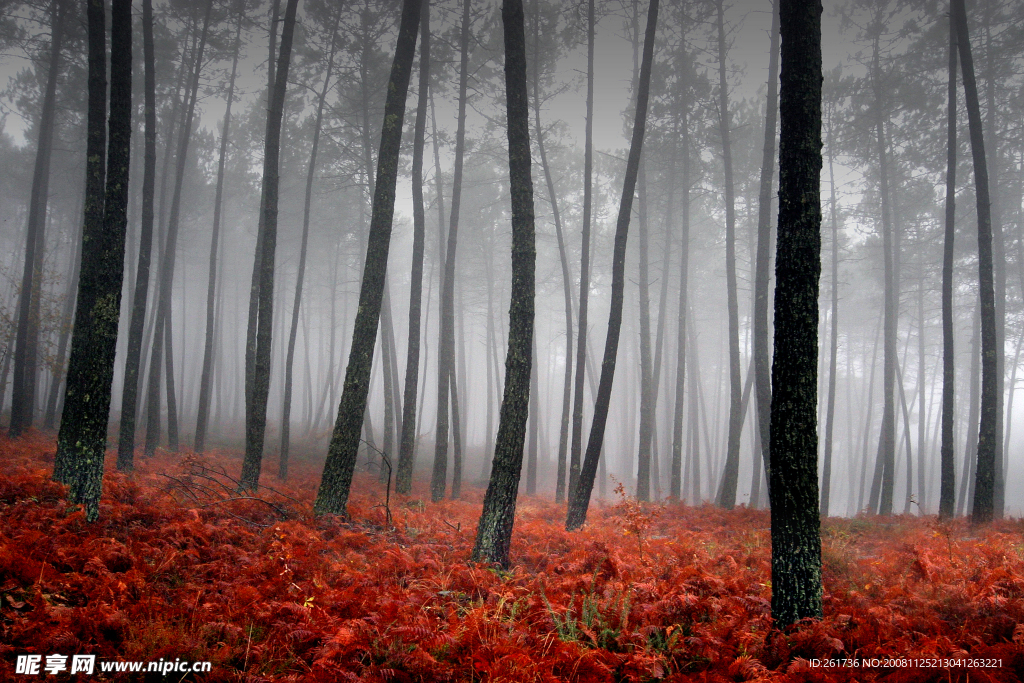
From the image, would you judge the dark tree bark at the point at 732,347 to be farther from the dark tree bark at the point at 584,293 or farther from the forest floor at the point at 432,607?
the forest floor at the point at 432,607

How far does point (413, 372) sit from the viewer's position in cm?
1288

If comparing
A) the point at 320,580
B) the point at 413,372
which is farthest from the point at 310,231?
the point at 320,580

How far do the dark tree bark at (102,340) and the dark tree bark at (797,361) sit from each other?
7956mm

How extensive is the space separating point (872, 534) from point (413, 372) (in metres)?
11.8

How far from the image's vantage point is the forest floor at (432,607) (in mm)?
3186

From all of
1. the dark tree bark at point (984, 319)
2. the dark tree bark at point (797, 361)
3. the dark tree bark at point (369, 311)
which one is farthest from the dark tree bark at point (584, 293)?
the dark tree bark at point (984, 319)

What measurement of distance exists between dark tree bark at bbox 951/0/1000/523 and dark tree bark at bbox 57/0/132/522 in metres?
16.1

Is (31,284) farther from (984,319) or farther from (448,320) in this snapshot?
(984,319)

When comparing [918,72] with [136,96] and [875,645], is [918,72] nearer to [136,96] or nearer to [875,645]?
[875,645]

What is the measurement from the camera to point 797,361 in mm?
4062

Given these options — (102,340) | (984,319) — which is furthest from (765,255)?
(102,340)

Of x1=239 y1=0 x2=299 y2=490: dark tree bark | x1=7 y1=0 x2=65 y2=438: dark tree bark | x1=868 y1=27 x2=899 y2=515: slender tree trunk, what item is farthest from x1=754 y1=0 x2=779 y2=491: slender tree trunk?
x1=7 y1=0 x2=65 y2=438: dark tree bark

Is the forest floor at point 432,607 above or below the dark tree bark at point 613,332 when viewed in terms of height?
below

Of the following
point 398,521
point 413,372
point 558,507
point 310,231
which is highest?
point 310,231
